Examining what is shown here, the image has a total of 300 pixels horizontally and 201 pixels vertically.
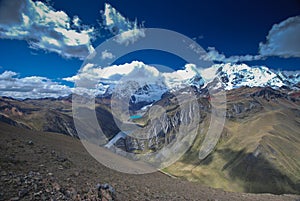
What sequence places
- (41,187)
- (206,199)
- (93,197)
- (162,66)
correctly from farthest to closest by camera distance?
(162,66) < (206,199) < (93,197) < (41,187)

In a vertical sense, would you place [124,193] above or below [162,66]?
below

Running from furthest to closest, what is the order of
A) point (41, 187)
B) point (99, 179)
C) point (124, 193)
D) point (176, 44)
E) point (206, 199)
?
1. point (176, 44)
2. point (206, 199)
3. point (99, 179)
4. point (124, 193)
5. point (41, 187)

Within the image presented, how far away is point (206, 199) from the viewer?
2081 cm

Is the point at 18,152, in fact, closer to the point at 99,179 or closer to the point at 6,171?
the point at 6,171

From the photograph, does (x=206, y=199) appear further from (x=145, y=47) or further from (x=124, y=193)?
(x=145, y=47)

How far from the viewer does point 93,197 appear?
1321 centimetres

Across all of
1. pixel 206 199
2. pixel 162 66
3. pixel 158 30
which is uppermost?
pixel 158 30

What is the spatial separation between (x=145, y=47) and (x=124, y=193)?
14.4 m

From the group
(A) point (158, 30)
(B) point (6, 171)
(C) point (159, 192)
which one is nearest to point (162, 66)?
(A) point (158, 30)

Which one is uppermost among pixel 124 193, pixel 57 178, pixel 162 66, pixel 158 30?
pixel 158 30

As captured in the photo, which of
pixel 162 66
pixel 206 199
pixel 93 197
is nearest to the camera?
pixel 93 197

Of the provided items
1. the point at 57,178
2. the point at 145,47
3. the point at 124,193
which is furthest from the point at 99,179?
the point at 145,47

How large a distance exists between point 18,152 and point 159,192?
11.5 metres

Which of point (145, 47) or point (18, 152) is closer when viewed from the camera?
point (18, 152)
